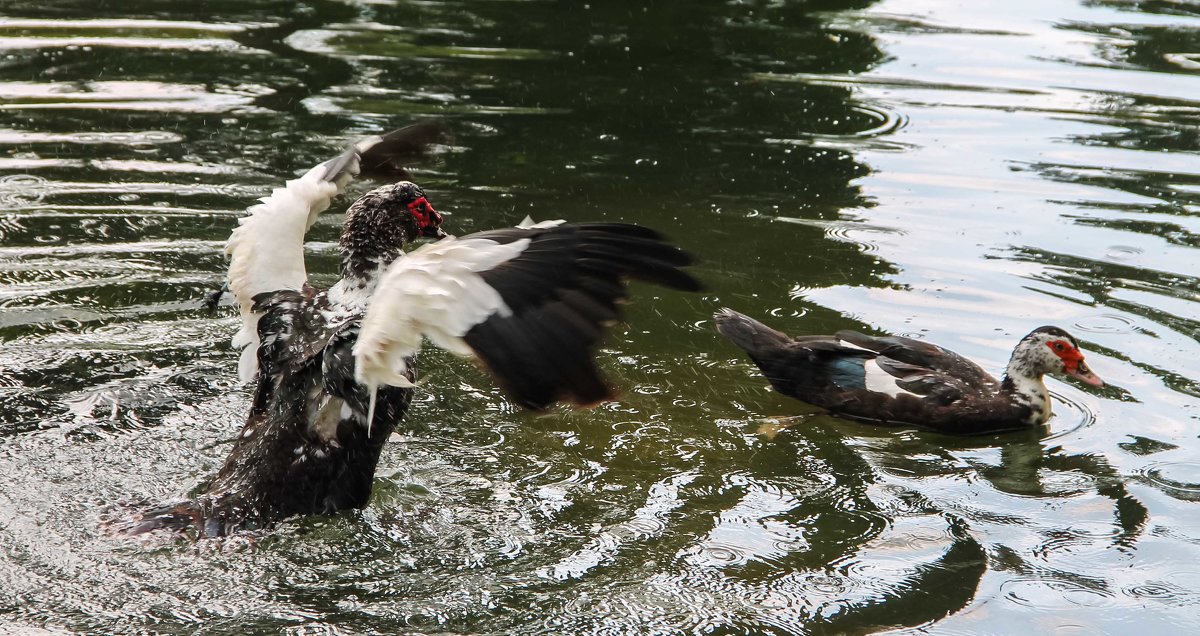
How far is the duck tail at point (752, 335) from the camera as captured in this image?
6242 mm

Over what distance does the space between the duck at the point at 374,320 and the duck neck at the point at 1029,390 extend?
2.64 metres

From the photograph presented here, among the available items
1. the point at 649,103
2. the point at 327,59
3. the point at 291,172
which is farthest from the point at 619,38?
the point at 291,172

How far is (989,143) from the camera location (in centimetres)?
981

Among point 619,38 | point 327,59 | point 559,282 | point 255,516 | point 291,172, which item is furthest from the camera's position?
point 619,38

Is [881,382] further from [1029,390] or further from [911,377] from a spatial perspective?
[1029,390]

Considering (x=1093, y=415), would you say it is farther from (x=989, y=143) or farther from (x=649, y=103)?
(x=649, y=103)

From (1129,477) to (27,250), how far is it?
572 centimetres

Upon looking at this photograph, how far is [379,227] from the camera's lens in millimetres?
5250

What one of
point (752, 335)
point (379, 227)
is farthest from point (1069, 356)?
point (379, 227)

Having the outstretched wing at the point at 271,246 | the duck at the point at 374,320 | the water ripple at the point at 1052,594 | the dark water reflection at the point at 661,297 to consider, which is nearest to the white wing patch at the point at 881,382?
the dark water reflection at the point at 661,297

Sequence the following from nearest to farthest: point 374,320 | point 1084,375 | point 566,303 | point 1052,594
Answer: point 566,303
point 374,320
point 1052,594
point 1084,375

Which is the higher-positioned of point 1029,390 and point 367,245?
point 367,245

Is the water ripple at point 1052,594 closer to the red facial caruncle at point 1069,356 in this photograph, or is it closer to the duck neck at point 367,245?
the red facial caruncle at point 1069,356

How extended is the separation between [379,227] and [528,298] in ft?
4.23
